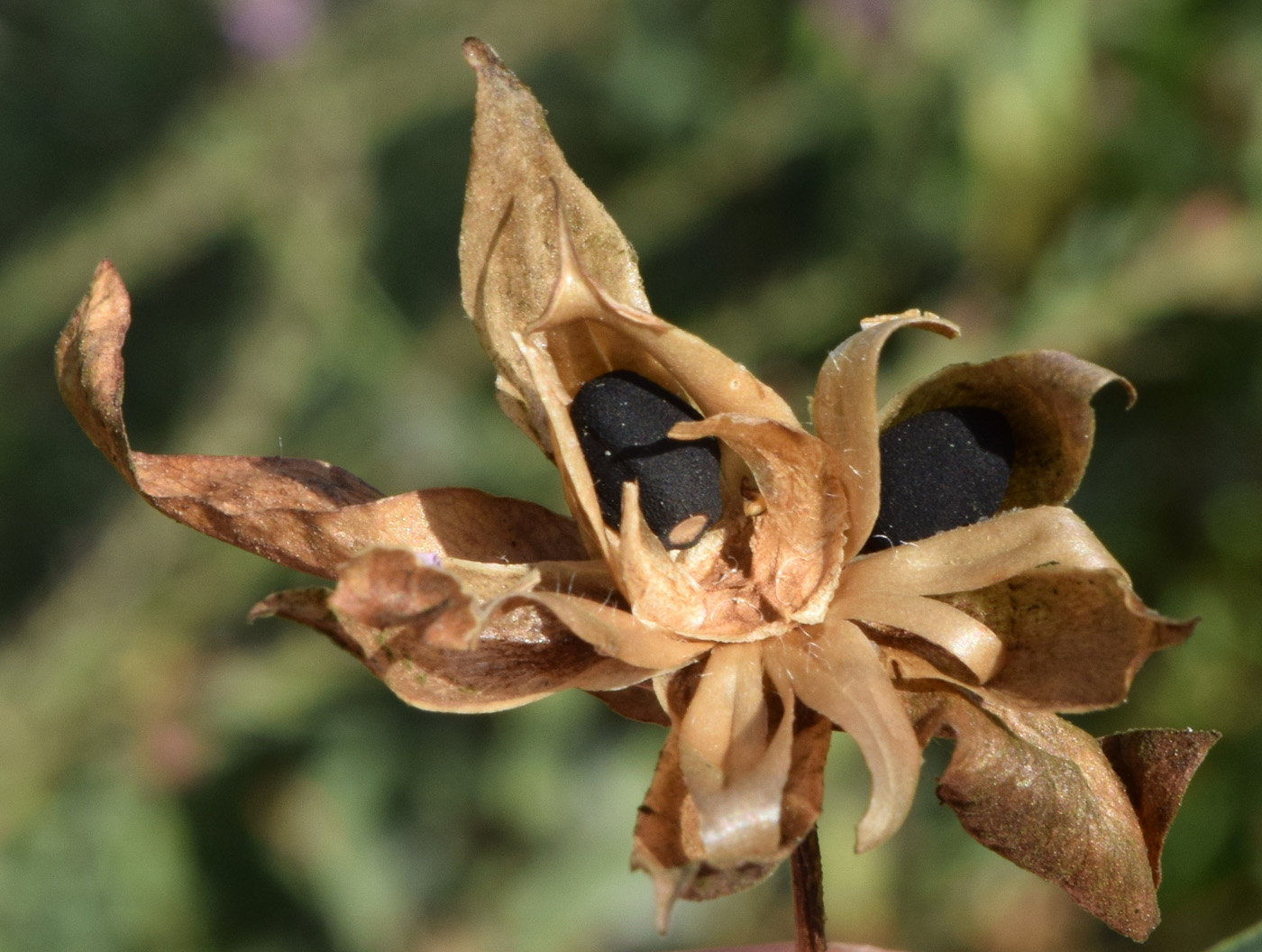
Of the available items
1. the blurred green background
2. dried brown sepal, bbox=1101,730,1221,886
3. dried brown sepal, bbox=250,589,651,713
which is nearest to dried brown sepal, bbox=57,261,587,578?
dried brown sepal, bbox=250,589,651,713

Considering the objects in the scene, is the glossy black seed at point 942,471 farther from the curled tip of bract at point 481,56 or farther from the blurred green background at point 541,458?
the blurred green background at point 541,458

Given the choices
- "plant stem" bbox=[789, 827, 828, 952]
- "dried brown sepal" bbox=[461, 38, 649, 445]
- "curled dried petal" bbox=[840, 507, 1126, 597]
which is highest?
"dried brown sepal" bbox=[461, 38, 649, 445]

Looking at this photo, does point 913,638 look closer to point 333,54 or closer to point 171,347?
point 333,54

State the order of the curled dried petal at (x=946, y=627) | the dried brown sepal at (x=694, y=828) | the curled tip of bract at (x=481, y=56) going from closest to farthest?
the dried brown sepal at (x=694, y=828) → the curled dried petal at (x=946, y=627) → the curled tip of bract at (x=481, y=56)

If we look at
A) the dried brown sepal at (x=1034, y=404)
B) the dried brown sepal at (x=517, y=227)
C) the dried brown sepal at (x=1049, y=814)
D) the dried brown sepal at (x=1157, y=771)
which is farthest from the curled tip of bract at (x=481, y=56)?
the dried brown sepal at (x=1157, y=771)

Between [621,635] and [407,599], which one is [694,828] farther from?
[407,599]

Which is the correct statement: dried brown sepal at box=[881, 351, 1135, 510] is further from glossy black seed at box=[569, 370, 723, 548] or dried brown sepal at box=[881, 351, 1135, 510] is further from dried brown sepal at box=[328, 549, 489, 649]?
dried brown sepal at box=[328, 549, 489, 649]

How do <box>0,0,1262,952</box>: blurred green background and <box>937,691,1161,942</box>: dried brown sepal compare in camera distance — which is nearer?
<box>937,691,1161,942</box>: dried brown sepal
